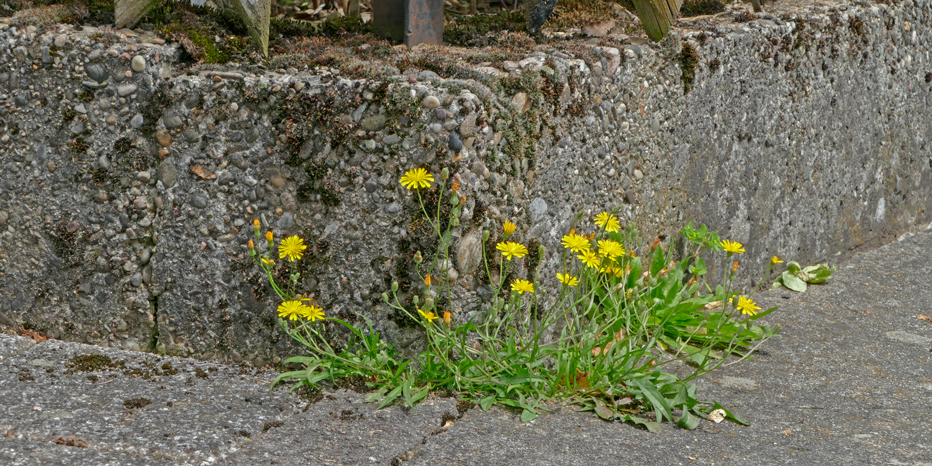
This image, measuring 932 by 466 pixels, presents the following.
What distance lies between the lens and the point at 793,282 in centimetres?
430

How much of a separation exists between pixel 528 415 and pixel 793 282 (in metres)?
2.36

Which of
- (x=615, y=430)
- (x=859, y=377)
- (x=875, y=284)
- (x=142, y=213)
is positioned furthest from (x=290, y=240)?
(x=875, y=284)

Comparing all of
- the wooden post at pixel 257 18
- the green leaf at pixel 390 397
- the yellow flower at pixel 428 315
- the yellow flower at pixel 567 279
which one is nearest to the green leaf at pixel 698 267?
the yellow flower at pixel 567 279

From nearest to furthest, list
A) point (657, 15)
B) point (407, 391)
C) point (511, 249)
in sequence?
point (407, 391) < point (511, 249) < point (657, 15)

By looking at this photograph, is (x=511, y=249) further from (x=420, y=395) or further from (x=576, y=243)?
(x=420, y=395)

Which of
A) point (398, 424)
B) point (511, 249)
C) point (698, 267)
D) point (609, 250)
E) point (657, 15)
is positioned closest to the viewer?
point (398, 424)

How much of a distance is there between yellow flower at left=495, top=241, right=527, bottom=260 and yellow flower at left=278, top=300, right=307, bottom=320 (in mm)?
644

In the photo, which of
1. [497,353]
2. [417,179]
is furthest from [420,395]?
[417,179]

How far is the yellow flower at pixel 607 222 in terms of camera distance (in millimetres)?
2938

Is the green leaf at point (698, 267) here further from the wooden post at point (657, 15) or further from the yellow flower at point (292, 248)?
the yellow flower at point (292, 248)

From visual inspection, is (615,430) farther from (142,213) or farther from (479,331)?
(142,213)

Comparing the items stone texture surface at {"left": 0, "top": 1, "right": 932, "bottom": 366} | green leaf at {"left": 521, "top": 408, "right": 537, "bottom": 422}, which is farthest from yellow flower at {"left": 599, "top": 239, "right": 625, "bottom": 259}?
green leaf at {"left": 521, "top": 408, "right": 537, "bottom": 422}

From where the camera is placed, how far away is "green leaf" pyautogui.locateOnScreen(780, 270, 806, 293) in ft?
14.0

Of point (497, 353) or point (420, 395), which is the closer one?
point (420, 395)
